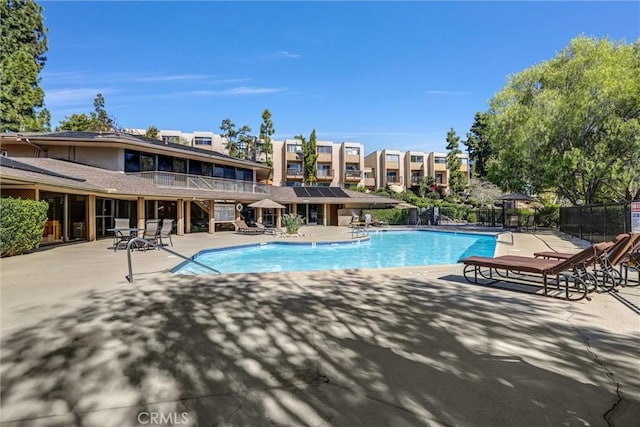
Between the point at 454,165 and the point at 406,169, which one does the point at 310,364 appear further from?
the point at 406,169

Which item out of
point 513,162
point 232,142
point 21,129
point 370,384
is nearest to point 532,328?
point 370,384

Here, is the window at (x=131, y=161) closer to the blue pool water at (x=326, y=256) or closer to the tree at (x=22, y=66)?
the blue pool water at (x=326, y=256)

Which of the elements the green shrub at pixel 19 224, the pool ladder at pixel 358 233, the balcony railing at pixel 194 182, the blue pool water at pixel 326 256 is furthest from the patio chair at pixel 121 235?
the pool ladder at pixel 358 233

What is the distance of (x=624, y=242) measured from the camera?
612 centimetres

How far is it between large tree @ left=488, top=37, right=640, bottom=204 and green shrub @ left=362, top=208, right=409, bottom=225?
13418mm

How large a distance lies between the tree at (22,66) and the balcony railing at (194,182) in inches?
603

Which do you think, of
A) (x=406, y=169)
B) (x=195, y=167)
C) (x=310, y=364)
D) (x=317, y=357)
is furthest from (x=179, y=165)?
(x=406, y=169)

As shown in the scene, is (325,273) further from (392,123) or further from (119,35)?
(392,123)

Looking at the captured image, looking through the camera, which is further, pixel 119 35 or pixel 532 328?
pixel 119 35

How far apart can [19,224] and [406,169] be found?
50.9 metres

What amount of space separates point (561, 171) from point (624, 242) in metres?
15.6

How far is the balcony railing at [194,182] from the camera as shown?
63.7ft

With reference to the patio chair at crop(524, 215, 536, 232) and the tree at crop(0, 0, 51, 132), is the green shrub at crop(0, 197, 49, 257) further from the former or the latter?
the patio chair at crop(524, 215, 536, 232)

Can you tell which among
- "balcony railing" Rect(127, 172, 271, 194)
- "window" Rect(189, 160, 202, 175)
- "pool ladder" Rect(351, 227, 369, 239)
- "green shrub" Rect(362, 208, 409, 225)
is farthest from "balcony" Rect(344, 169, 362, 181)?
"window" Rect(189, 160, 202, 175)
